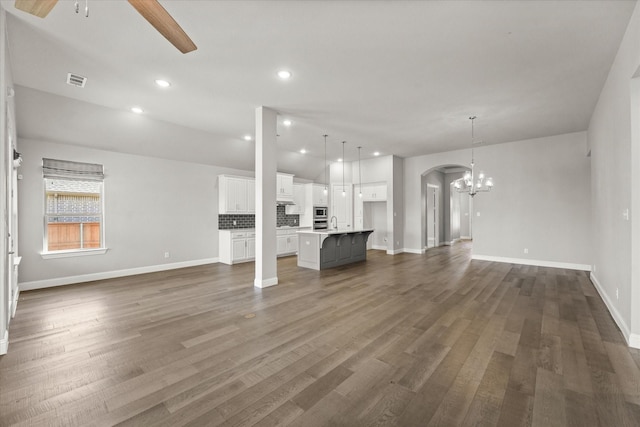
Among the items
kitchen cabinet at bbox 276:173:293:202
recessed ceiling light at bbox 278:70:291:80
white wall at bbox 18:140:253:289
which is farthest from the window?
recessed ceiling light at bbox 278:70:291:80

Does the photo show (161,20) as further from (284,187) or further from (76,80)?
(284,187)

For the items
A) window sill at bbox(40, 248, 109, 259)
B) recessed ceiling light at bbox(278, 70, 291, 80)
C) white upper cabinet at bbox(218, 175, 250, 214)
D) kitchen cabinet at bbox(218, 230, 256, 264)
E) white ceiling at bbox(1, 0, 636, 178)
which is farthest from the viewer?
white upper cabinet at bbox(218, 175, 250, 214)

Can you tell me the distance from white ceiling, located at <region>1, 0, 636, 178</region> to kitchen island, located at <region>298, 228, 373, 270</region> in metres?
2.43

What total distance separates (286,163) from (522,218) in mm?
6694

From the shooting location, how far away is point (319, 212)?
402 inches

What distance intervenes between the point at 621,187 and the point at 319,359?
3782 millimetres

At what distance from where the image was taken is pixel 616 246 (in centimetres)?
343

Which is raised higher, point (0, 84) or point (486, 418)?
point (0, 84)

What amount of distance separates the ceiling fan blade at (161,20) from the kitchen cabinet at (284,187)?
6.83m

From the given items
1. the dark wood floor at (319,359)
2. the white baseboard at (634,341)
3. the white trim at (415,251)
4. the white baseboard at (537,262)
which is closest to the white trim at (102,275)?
the dark wood floor at (319,359)

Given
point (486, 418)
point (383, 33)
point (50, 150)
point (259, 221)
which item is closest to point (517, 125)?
point (383, 33)

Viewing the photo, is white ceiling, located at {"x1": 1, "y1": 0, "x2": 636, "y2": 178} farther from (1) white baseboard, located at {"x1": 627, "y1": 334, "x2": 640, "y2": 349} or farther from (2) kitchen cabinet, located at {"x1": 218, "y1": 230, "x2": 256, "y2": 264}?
(1) white baseboard, located at {"x1": 627, "y1": 334, "x2": 640, "y2": 349}

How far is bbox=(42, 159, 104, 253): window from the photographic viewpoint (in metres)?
5.24

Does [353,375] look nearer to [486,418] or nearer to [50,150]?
[486,418]
